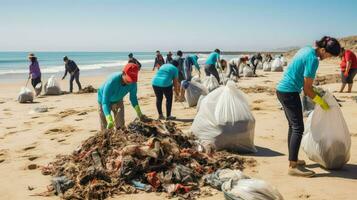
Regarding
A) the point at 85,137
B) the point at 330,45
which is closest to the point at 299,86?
the point at 330,45

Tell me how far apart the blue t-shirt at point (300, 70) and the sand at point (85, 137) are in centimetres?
105

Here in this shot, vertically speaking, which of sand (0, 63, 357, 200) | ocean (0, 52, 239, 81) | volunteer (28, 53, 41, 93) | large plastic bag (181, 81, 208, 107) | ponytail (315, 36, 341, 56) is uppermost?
ponytail (315, 36, 341, 56)

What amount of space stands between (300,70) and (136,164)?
6.94 ft

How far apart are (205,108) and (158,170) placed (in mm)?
1630

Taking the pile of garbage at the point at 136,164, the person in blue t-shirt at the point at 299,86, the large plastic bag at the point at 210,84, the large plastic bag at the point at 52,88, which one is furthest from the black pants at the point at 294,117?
the large plastic bag at the point at 52,88

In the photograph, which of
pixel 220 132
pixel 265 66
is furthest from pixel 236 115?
pixel 265 66

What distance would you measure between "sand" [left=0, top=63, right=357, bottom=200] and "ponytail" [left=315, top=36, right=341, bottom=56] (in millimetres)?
1415

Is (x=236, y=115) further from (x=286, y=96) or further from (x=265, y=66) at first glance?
(x=265, y=66)

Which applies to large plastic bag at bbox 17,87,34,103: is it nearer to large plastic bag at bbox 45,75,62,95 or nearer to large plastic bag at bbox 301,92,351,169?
large plastic bag at bbox 45,75,62,95

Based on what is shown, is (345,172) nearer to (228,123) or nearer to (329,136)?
(329,136)

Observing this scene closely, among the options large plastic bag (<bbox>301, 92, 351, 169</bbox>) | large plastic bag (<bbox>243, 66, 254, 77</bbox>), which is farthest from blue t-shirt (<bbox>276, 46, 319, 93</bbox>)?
large plastic bag (<bbox>243, 66, 254, 77</bbox>)

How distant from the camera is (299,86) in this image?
4582mm

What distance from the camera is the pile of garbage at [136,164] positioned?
432 centimetres

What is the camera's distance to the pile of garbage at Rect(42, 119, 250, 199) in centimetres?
432
